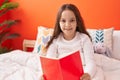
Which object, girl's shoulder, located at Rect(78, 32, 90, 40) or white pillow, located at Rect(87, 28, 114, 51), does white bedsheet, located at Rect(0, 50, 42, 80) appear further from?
white pillow, located at Rect(87, 28, 114, 51)

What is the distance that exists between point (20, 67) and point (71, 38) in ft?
1.60

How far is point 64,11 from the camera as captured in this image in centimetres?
145

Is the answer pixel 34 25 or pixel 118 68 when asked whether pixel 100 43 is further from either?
pixel 34 25

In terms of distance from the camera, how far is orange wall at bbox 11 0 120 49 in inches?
81.6

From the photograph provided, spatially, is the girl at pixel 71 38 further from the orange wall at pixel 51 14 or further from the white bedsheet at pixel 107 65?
the orange wall at pixel 51 14

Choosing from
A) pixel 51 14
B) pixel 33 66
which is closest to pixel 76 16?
pixel 33 66

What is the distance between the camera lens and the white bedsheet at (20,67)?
1520mm

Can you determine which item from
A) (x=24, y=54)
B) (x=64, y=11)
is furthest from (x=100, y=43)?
(x=24, y=54)

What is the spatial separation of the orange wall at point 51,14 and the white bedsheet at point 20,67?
66 centimetres

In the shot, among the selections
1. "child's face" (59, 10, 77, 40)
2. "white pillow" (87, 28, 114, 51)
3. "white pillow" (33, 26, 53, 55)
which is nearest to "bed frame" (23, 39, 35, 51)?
"white pillow" (33, 26, 53, 55)

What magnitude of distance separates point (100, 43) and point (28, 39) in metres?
1.06

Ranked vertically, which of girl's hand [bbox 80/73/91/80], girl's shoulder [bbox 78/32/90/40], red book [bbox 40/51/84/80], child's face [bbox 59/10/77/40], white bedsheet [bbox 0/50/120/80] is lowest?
white bedsheet [bbox 0/50/120/80]

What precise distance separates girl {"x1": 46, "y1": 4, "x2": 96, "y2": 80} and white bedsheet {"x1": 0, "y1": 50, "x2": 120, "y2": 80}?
0.15 metres

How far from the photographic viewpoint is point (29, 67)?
174 cm
